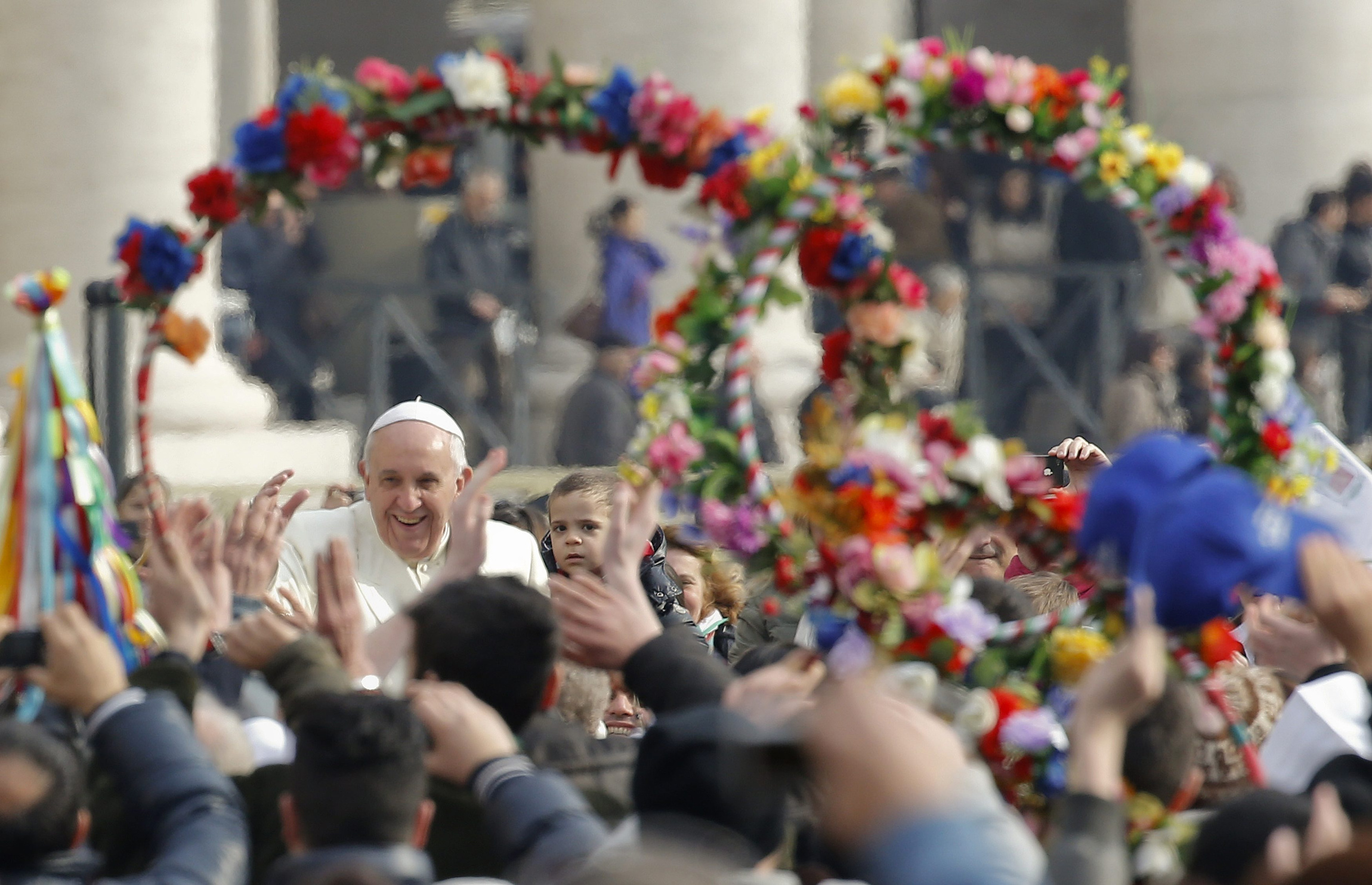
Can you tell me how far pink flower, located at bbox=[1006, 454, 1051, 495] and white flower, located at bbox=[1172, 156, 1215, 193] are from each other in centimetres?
88

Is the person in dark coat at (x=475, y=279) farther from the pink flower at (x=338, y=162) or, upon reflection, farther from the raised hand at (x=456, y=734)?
the raised hand at (x=456, y=734)

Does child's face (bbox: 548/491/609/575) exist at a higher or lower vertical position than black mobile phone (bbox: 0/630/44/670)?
lower

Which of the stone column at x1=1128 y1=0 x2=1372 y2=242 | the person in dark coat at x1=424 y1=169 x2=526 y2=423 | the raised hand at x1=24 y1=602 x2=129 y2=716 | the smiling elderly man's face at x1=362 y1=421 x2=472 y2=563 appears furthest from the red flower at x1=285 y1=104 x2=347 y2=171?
the stone column at x1=1128 y1=0 x2=1372 y2=242

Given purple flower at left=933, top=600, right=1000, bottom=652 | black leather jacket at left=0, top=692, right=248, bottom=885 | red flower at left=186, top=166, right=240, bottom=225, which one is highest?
red flower at left=186, top=166, right=240, bottom=225

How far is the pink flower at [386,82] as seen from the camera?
581 centimetres

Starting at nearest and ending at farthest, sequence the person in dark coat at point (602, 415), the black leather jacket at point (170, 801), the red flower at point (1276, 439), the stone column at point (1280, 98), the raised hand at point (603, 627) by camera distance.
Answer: the black leather jacket at point (170, 801), the raised hand at point (603, 627), the red flower at point (1276, 439), the person in dark coat at point (602, 415), the stone column at point (1280, 98)

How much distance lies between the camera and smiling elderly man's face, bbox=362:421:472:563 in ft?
21.8

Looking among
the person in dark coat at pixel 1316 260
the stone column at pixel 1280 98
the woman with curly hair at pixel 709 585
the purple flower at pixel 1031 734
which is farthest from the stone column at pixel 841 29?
the purple flower at pixel 1031 734

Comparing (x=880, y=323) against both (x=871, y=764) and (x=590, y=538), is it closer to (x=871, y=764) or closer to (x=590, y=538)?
(x=590, y=538)

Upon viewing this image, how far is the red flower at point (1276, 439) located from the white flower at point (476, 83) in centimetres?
203

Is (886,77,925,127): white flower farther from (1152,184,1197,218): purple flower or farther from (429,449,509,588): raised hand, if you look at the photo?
(429,449,509,588): raised hand

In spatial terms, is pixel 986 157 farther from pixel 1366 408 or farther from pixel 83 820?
pixel 83 820

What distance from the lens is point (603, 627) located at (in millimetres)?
4223

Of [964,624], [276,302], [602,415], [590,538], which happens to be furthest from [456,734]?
[276,302]
